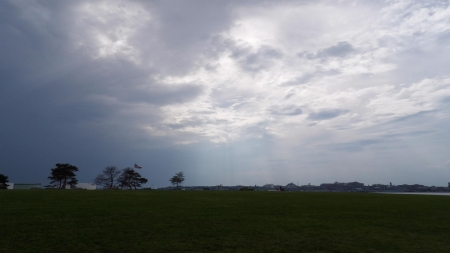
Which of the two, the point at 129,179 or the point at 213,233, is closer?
the point at 213,233

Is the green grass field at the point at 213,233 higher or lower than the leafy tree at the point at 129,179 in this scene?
lower

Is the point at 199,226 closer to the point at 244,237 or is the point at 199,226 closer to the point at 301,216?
the point at 244,237

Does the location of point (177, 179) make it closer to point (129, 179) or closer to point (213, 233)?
point (129, 179)

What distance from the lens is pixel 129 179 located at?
101938 mm

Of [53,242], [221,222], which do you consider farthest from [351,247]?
[53,242]

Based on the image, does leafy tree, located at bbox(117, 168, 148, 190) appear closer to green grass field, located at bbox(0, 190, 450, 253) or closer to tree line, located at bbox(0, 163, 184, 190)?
tree line, located at bbox(0, 163, 184, 190)

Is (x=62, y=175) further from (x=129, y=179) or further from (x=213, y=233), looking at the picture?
(x=213, y=233)

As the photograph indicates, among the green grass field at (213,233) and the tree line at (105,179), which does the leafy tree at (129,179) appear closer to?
the tree line at (105,179)

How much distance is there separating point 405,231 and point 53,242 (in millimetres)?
12795

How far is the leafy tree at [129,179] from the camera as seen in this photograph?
10100 cm

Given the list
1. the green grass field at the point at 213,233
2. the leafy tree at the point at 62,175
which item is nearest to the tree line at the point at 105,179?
the leafy tree at the point at 62,175

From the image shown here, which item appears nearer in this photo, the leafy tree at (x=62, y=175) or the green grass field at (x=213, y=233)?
the green grass field at (x=213, y=233)

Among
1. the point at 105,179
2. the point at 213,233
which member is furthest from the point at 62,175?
the point at 213,233

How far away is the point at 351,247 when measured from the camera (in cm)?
977
